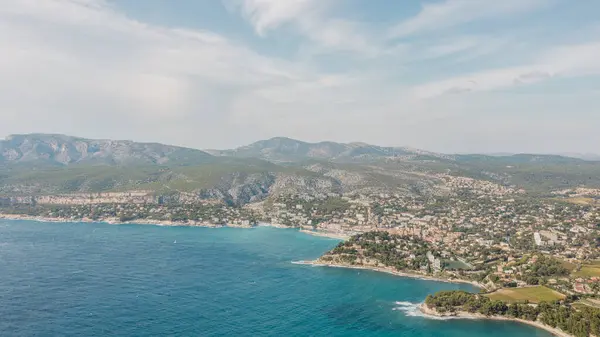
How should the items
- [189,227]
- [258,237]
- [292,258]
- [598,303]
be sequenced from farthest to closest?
[189,227] → [258,237] → [292,258] → [598,303]

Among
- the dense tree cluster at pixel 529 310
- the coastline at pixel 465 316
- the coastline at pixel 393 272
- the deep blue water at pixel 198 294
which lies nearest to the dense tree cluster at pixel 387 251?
the coastline at pixel 393 272

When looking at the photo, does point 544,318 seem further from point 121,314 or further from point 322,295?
point 121,314

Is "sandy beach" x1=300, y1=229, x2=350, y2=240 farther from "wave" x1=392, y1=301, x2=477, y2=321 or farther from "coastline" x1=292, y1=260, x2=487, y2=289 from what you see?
→ "wave" x1=392, y1=301, x2=477, y2=321

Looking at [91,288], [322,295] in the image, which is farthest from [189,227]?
[322,295]

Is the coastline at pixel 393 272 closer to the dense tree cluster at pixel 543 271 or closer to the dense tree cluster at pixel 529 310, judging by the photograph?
the dense tree cluster at pixel 543 271

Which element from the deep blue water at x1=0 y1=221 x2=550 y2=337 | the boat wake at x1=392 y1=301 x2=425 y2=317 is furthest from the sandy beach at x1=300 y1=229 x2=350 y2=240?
the boat wake at x1=392 y1=301 x2=425 y2=317

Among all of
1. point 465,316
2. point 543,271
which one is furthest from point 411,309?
point 543,271

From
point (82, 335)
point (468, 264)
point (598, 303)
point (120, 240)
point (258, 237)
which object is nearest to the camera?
point (82, 335)

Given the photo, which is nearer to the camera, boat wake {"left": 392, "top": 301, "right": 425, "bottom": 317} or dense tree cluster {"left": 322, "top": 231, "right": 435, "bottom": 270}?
boat wake {"left": 392, "top": 301, "right": 425, "bottom": 317}
